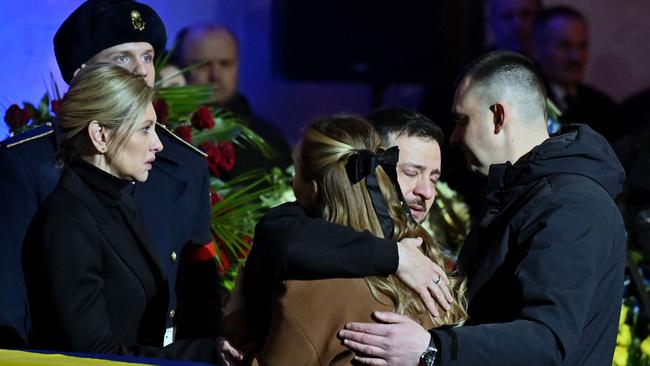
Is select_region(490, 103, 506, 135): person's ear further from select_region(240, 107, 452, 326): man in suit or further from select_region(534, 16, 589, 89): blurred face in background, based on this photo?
select_region(534, 16, 589, 89): blurred face in background

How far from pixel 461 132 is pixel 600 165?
475mm

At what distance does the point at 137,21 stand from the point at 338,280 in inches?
58.6

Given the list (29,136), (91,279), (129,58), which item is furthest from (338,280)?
(129,58)

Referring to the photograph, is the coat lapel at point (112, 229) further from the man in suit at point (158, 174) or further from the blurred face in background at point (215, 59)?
the blurred face in background at point (215, 59)

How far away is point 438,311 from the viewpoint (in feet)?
10.2

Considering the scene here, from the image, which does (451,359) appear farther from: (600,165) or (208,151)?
(208,151)

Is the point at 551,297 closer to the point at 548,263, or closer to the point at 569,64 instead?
the point at 548,263

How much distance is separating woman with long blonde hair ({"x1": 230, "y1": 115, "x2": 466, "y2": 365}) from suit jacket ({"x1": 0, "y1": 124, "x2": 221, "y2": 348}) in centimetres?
77

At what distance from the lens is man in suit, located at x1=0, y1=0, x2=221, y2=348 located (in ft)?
12.2

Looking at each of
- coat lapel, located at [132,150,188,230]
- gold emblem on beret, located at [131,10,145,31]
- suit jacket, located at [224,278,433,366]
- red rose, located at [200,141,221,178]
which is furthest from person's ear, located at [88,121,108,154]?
red rose, located at [200,141,221,178]

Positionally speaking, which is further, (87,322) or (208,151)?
(208,151)

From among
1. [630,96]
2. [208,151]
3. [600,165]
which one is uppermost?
[600,165]

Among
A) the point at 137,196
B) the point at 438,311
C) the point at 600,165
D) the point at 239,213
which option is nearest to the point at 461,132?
the point at 600,165

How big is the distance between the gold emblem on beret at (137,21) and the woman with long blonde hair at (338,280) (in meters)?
1.13
